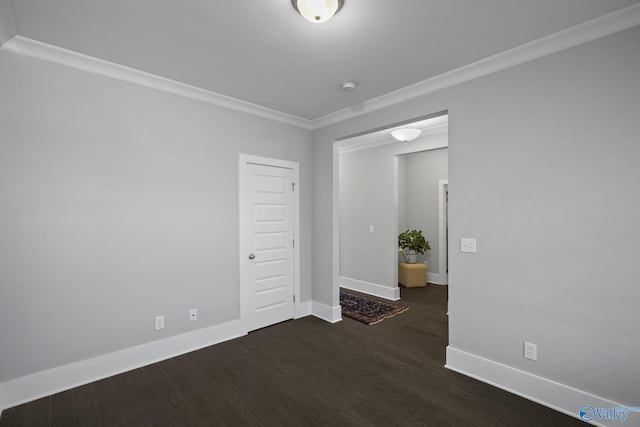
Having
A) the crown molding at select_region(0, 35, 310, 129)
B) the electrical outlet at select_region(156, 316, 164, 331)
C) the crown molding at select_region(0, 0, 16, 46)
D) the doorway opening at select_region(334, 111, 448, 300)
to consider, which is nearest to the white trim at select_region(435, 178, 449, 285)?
the doorway opening at select_region(334, 111, 448, 300)

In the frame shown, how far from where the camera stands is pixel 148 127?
9.38ft

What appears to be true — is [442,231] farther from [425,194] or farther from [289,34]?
[289,34]

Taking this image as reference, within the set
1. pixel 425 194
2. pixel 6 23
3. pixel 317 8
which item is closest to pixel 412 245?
pixel 425 194

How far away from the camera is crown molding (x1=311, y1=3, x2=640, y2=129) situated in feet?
6.42

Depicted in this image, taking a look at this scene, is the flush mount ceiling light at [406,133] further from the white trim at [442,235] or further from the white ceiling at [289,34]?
the white trim at [442,235]

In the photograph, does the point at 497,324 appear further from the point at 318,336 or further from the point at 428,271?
the point at 428,271

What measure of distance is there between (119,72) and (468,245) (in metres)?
3.56

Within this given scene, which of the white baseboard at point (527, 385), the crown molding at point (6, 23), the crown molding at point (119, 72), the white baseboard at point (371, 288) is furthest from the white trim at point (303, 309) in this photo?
the crown molding at point (6, 23)

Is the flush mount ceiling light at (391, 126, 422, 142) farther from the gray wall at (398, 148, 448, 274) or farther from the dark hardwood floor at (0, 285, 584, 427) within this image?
the dark hardwood floor at (0, 285, 584, 427)

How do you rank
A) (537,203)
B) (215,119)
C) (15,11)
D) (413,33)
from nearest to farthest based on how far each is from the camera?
(15,11) < (413,33) < (537,203) < (215,119)

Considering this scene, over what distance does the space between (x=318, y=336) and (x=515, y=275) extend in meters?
2.19

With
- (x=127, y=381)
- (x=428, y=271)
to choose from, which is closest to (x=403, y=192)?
(x=428, y=271)

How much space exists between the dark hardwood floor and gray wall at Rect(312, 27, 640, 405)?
18.6 inches

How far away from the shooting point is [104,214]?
8.59ft
